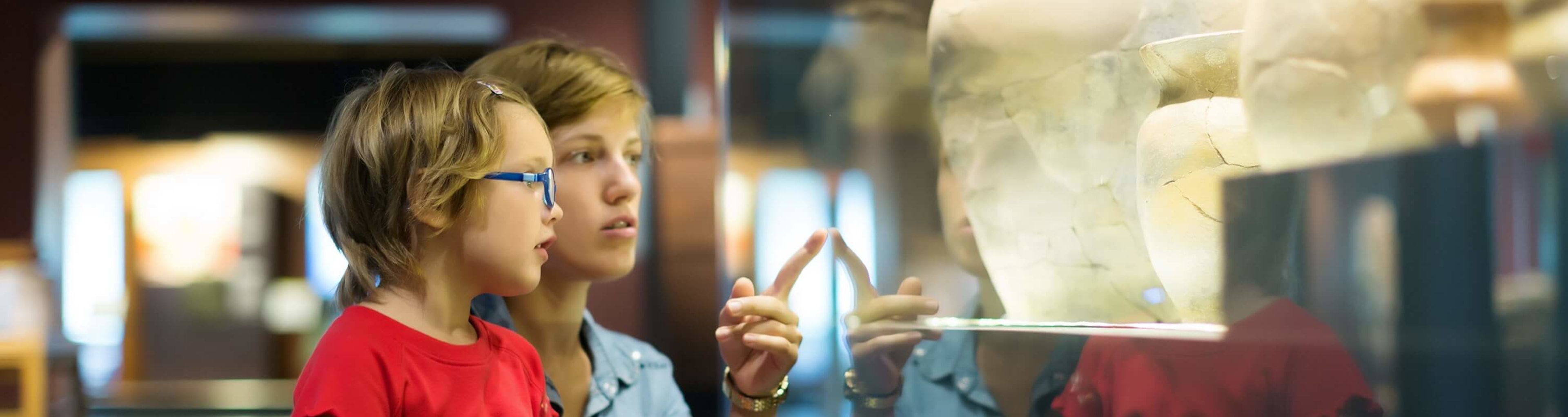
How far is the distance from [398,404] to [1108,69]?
0.49m

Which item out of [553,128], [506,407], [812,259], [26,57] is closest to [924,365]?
[812,259]

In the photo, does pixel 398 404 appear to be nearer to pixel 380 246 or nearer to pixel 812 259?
pixel 380 246

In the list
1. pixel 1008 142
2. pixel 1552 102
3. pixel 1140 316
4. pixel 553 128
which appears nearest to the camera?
pixel 1552 102

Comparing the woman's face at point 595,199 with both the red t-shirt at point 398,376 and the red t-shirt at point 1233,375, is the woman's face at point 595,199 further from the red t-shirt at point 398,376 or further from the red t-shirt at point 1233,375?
the red t-shirt at point 1233,375

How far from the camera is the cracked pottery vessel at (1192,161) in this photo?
0.58 m

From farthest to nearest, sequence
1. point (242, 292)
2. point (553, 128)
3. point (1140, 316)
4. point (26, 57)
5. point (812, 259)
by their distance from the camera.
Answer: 1. point (242, 292)
2. point (26, 57)
3. point (553, 128)
4. point (812, 259)
5. point (1140, 316)

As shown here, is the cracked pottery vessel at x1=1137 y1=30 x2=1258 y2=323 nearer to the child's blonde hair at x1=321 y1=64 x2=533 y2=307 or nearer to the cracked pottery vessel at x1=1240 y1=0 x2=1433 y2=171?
the cracked pottery vessel at x1=1240 y1=0 x2=1433 y2=171

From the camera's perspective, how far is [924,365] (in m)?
0.78

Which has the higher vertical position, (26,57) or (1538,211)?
(26,57)

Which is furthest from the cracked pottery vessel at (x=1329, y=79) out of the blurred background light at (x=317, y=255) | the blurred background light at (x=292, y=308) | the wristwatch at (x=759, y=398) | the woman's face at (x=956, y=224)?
the blurred background light at (x=292, y=308)

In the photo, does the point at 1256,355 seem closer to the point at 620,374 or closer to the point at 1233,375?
the point at 1233,375

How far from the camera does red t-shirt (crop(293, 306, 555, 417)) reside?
2.20ft

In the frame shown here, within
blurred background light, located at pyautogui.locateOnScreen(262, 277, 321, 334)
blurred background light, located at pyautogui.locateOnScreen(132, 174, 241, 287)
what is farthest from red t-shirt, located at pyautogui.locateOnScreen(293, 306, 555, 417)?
blurred background light, located at pyautogui.locateOnScreen(132, 174, 241, 287)

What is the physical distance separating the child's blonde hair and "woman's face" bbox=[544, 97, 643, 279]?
0.23m
